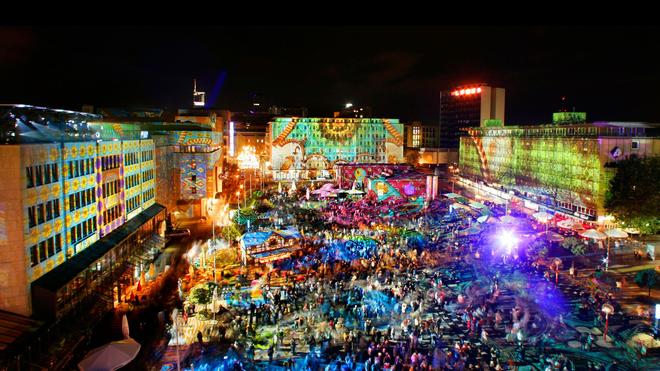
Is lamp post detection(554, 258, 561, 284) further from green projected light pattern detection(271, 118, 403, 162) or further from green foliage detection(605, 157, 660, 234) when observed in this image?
green projected light pattern detection(271, 118, 403, 162)

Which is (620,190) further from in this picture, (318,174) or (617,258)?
(318,174)

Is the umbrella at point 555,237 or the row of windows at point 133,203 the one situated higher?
the row of windows at point 133,203

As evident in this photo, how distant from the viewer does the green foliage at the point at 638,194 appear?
38.2 meters

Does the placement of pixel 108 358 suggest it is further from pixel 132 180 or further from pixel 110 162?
pixel 132 180

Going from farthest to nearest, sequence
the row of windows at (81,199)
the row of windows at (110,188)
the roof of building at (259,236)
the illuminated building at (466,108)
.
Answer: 1. the illuminated building at (466,108)
2. the roof of building at (259,236)
3. the row of windows at (110,188)
4. the row of windows at (81,199)

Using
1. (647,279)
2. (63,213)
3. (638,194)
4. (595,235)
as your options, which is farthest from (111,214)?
(638,194)

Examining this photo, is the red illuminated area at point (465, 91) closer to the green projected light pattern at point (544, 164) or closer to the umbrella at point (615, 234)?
the green projected light pattern at point (544, 164)

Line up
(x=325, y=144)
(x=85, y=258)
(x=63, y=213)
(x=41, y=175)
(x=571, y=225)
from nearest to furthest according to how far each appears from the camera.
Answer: (x=41, y=175), (x=63, y=213), (x=85, y=258), (x=571, y=225), (x=325, y=144)

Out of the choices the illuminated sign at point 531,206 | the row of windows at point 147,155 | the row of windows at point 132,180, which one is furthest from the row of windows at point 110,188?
the illuminated sign at point 531,206

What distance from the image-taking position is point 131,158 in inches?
1352

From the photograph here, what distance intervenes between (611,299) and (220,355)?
21.2m

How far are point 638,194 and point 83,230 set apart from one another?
41.2 m

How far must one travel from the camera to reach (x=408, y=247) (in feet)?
123

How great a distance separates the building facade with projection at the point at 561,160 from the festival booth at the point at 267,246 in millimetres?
31698
